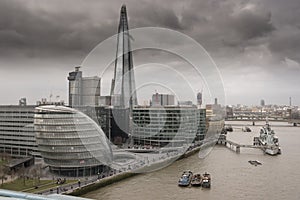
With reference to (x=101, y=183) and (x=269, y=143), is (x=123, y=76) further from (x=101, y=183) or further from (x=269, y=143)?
(x=101, y=183)

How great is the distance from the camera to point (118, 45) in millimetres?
15062

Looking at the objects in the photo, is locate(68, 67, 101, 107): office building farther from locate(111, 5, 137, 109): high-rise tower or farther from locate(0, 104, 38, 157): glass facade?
locate(0, 104, 38, 157): glass facade

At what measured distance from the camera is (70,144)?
6.84 metres

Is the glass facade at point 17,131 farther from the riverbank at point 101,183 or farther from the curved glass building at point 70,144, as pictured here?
the riverbank at point 101,183

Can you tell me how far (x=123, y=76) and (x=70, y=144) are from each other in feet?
26.6

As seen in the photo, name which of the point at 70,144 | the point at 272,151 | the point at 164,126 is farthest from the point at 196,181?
the point at 164,126

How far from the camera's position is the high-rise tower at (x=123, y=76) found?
47.6 feet

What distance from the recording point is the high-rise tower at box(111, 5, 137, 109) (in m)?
14.5

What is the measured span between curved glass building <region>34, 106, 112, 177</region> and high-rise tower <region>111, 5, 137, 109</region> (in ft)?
23.0

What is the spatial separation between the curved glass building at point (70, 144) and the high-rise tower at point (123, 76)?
23.0 feet

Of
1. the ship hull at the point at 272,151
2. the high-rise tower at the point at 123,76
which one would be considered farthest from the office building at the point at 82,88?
the ship hull at the point at 272,151

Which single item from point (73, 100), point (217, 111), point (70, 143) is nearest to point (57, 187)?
point (70, 143)

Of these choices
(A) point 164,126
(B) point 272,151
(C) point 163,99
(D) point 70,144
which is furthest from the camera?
(C) point 163,99

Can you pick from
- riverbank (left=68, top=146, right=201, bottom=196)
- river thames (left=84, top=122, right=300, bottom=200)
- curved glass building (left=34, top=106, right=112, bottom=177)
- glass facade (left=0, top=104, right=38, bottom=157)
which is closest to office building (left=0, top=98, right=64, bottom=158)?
glass facade (left=0, top=104, right=38, bottom=157)
